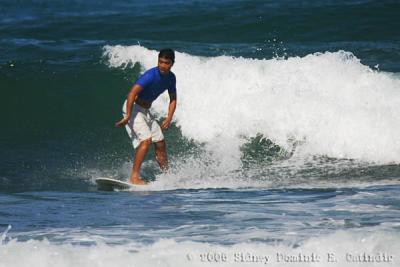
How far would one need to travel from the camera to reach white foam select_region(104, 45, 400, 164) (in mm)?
13234

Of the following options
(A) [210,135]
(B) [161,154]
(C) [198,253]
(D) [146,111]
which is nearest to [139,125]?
(D) [146,111]

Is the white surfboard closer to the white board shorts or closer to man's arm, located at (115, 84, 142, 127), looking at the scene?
the white board shorts

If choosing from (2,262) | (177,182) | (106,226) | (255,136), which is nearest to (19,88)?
(255,136)

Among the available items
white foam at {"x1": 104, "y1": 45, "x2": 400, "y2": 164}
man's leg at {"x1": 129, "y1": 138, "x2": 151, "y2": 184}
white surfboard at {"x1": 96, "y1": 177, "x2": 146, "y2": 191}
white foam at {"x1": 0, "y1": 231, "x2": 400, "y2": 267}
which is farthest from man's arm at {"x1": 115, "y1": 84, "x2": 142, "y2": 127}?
white foam at {"x1": 0, "y1": 231, "x2": 400, "y2": 267}

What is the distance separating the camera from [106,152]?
13305 millimetres

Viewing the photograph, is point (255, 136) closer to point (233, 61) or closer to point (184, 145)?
point (184, 145)

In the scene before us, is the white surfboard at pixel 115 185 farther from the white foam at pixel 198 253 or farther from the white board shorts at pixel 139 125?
the white foam at pixel 198 253

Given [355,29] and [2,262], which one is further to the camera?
[355,29]

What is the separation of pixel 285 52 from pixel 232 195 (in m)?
8.37

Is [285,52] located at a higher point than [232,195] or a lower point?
higher

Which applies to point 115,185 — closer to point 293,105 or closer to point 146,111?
point 146,111

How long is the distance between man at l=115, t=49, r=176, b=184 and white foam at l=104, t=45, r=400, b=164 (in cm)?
174

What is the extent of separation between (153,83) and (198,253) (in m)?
4.01

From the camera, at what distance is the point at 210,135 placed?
46.0 ft
